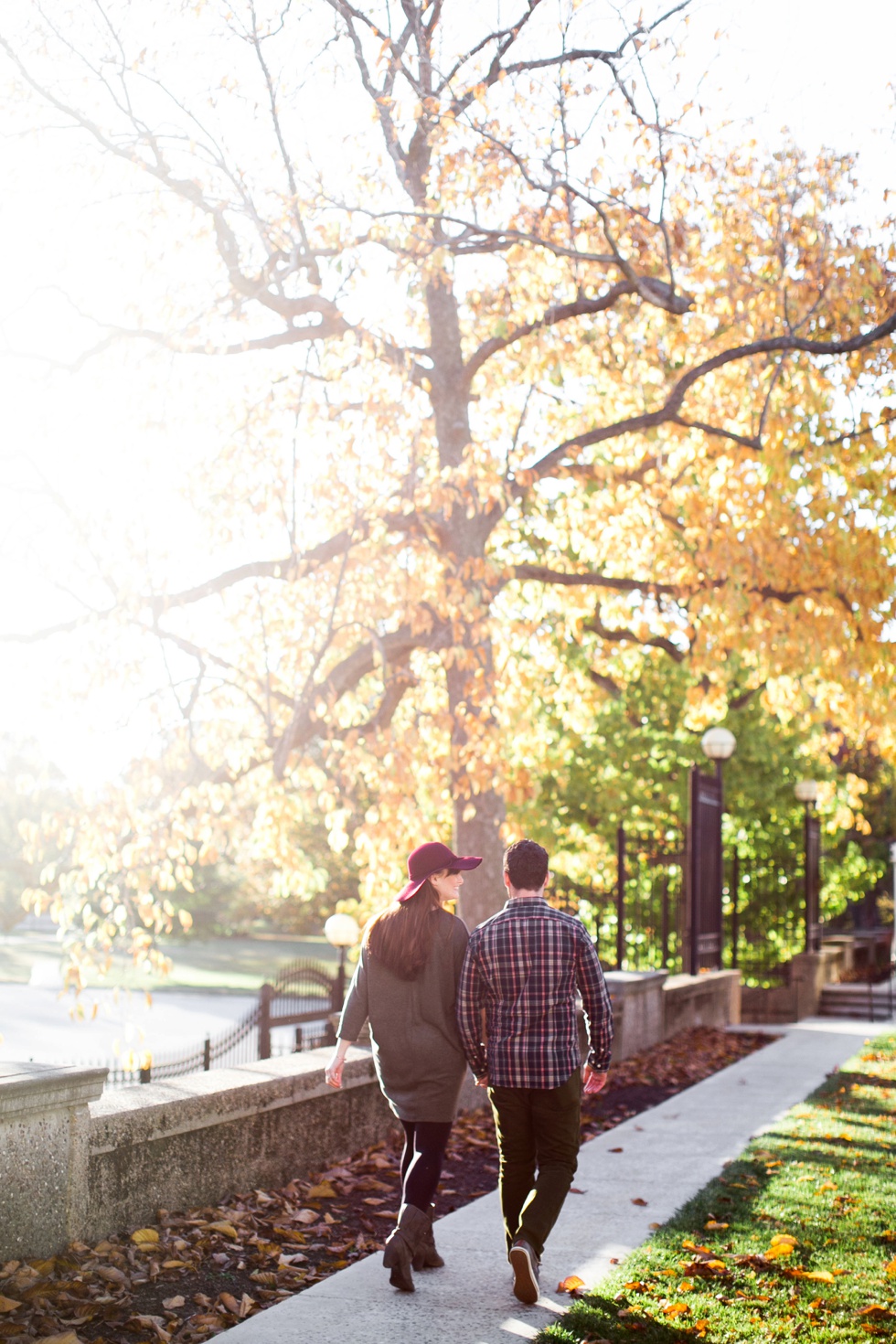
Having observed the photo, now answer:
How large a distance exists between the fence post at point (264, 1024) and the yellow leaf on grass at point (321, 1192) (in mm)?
9445

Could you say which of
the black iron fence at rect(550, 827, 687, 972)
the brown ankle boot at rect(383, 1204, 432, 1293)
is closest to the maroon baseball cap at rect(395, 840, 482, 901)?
the brown ankle boot at rect(383, 1204, 432, 1293)

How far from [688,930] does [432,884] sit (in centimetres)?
1155

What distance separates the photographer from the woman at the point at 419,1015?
5441mm

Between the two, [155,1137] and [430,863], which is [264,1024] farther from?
[430,863]

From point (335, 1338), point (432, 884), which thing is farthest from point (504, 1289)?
point (432, 884)

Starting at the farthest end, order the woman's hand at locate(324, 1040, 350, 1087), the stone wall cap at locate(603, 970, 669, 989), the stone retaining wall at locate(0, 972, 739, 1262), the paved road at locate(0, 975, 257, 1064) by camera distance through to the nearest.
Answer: the paved road at locate(0, 975, 257, 1064), the stone wall cap at locate(603, 970, 669, 989), the woman's hand at locate(324, 1040, 350, 1087), the stone retaining wall at locate(0, 972, 739, 1262)

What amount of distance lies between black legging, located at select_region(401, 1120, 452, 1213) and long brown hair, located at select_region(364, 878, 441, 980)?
0.61 metres

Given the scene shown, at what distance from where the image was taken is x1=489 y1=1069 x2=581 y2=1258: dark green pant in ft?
17.2

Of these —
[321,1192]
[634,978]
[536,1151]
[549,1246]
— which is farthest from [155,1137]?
[634,978]

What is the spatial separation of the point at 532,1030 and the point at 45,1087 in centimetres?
195

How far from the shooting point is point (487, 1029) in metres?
5.54

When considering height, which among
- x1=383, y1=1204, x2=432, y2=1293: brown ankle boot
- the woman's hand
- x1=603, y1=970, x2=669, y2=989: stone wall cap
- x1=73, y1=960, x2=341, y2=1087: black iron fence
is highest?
the woman's hand

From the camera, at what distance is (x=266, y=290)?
11.0 metres

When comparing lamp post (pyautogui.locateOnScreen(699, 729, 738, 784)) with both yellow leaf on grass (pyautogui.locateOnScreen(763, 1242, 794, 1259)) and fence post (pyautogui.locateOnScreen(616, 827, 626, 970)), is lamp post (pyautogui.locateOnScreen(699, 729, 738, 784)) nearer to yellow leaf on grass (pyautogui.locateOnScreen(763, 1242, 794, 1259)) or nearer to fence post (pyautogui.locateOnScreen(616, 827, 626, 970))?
fence post (pyautogui.locateOnScreen(616, 827, 626, 970))
